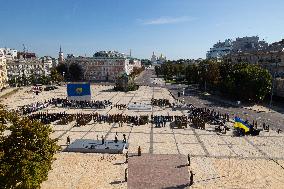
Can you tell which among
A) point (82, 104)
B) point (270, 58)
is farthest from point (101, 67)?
point (82, 104)

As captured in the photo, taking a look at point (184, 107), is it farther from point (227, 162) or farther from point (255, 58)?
Answer: point (255, 58)

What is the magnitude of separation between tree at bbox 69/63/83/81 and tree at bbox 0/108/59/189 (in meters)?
117

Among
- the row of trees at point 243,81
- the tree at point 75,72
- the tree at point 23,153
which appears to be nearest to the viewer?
the tree at point 23,153

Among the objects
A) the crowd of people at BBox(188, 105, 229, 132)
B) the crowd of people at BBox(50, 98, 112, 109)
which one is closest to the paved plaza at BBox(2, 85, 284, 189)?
the crowd of people at BBox(188, 105, 229, 132)

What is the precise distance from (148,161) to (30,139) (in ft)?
42.1

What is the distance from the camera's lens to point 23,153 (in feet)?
60.3

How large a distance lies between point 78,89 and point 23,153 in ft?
137

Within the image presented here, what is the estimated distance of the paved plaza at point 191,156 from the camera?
83.4ft

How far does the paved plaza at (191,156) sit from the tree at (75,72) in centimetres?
9272

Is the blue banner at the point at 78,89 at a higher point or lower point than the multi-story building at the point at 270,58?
lower

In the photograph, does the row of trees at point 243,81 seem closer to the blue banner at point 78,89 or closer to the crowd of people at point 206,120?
the crowd of people at point 206,120

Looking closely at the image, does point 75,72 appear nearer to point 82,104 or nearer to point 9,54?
point 9,54

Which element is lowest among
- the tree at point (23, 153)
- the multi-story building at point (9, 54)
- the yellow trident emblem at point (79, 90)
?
the tree at point (23, 153)

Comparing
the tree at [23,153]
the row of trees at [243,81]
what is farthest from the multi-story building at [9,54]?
the tree at [23,153]
